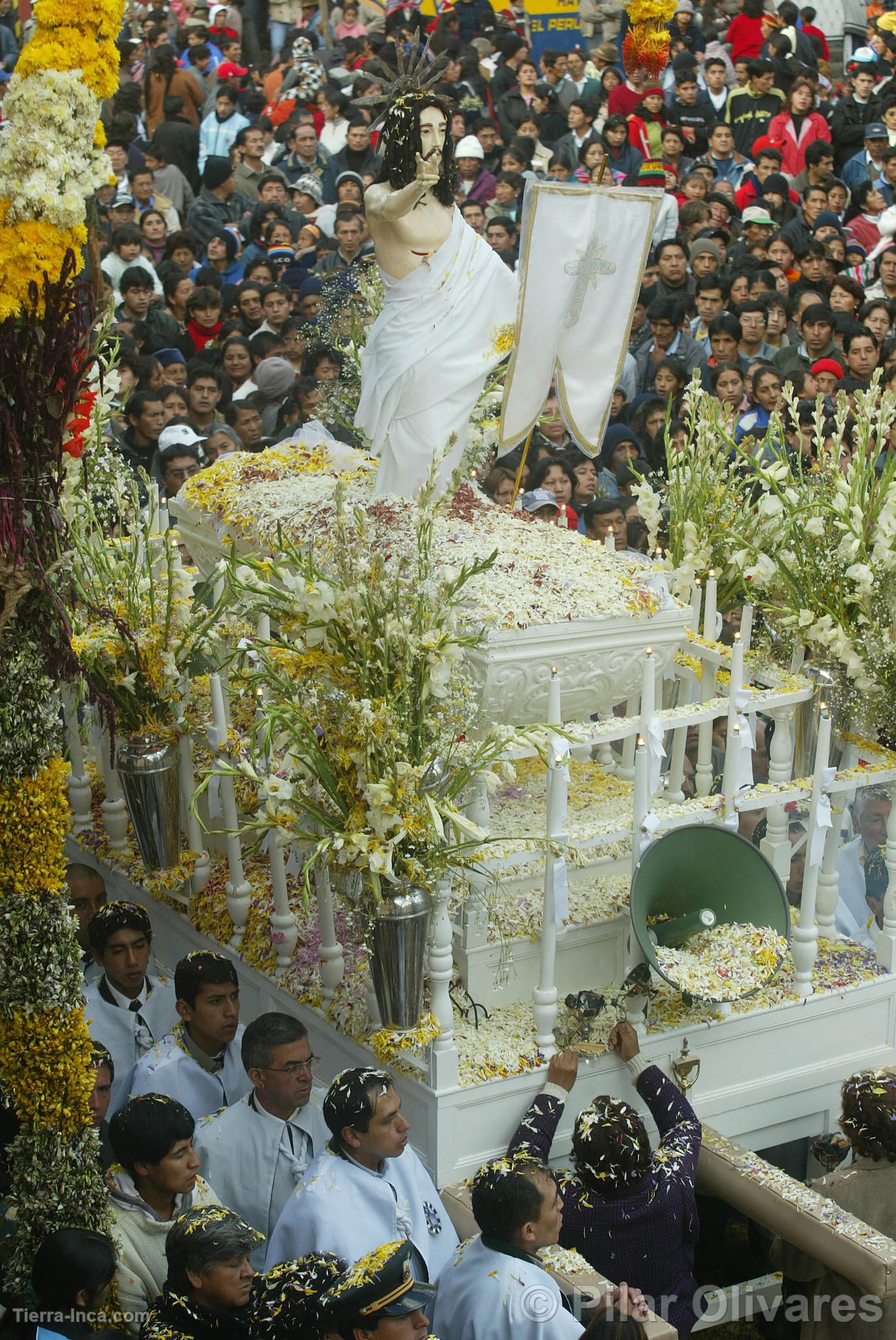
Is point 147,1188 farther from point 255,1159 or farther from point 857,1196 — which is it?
point 857,1196

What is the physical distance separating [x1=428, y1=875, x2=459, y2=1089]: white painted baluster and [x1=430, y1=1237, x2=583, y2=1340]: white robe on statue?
0.72 meters

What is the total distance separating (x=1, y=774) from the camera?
3953mm

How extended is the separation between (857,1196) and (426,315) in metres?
3.25

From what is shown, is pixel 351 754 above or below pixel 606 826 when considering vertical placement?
above

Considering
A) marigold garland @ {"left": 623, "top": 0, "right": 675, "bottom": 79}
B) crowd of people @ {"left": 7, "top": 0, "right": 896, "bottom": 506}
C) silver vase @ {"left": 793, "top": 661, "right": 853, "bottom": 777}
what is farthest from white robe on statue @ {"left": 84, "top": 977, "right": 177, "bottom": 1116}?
marigold garland @ {"left": 623, "top": 0, "right": 675, "bottom": 79}

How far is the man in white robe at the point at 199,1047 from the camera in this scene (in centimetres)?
479

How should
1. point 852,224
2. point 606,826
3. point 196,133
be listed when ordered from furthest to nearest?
point 196,133 < point 852,224 < point 606,826

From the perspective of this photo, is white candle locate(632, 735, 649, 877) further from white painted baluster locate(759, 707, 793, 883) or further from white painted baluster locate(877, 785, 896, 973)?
white painted baluster locate(877, 785, 896, 973)

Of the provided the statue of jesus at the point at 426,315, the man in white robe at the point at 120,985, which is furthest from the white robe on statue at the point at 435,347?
the man in white robe at the point at 120,985

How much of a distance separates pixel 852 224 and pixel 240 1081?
9628mm

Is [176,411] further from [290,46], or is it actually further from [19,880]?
[290,46]

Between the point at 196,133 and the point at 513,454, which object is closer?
the point at 513,454

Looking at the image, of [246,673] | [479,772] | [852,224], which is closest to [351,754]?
[479,772]

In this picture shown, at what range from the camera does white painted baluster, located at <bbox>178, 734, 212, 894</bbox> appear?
223 inches
